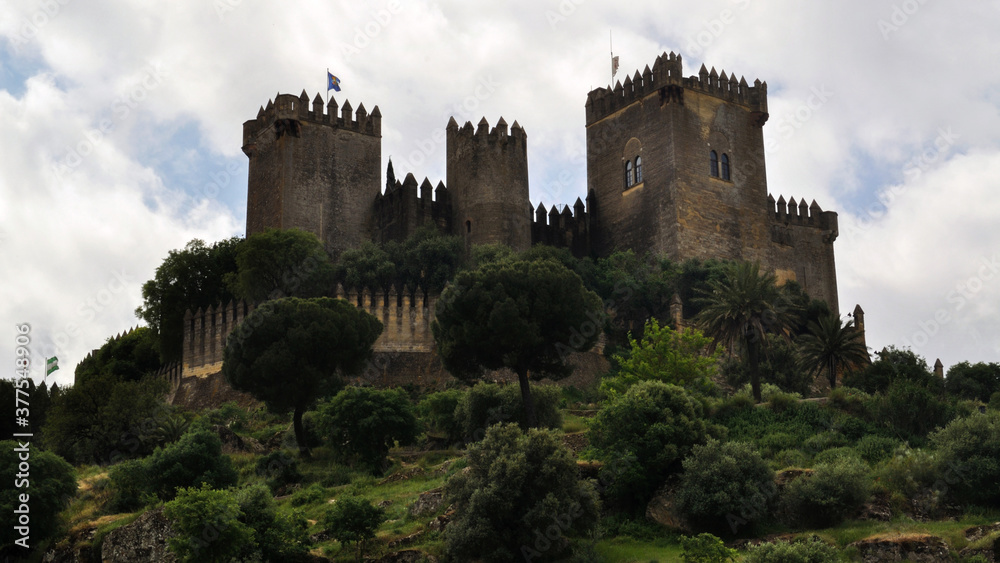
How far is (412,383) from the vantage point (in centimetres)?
5381

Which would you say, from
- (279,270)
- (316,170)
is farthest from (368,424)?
(316,170)

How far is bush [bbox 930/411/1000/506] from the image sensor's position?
32.9 metres

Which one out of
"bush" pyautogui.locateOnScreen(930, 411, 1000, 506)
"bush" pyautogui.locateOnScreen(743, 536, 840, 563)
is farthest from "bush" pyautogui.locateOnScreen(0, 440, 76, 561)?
"bush" pyautogui.locateOnScreen(930, 411, 1000, 506)

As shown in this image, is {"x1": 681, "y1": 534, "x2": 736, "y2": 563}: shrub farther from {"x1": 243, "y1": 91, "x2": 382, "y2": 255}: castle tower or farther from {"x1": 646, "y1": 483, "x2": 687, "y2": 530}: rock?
{"x1": 243, "y1": 91, "x2": 382, "y2": 255}: castle tower

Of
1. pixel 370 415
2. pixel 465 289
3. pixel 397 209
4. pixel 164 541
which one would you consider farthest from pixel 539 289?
pixel 397 209

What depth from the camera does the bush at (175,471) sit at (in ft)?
124

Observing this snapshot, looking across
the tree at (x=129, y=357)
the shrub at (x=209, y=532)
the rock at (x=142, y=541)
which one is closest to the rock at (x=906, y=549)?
the shrub at (x=209, y=532)

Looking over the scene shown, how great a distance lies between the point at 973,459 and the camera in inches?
1309

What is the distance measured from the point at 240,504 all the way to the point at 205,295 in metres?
29.2

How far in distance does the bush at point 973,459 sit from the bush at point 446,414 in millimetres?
16830

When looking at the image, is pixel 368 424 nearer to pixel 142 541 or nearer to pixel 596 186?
pixel 142 541

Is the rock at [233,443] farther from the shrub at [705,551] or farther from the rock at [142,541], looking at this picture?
the shrub at [705,551]

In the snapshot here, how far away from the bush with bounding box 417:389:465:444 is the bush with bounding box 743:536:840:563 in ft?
58.6

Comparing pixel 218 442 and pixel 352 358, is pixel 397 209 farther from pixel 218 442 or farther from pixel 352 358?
pixel 218 442
